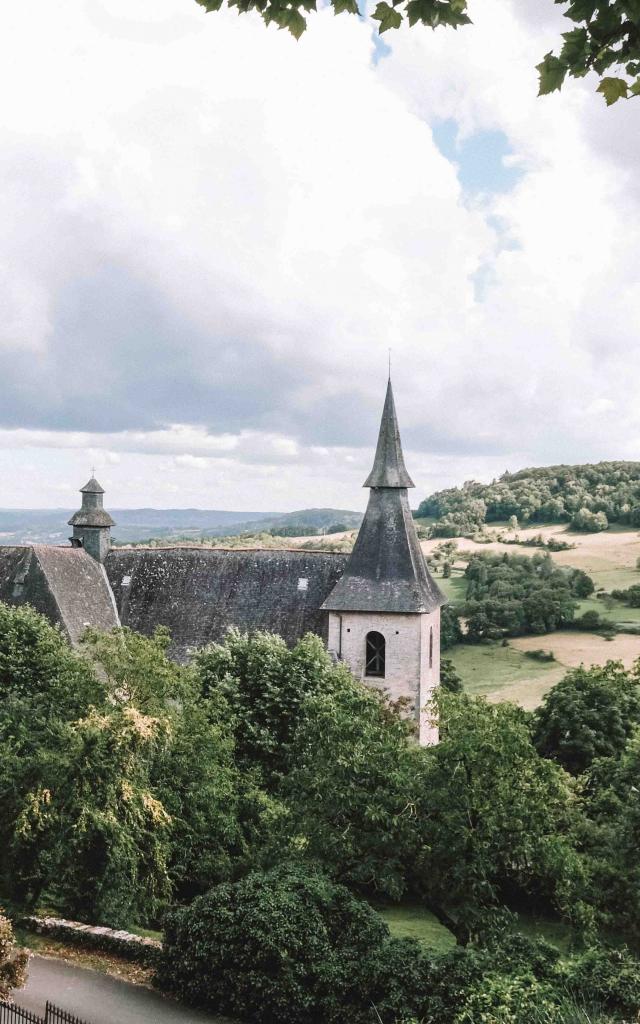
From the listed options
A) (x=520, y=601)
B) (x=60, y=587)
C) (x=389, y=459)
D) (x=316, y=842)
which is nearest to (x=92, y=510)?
(x=60, y=587)

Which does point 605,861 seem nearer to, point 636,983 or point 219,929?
point 636,983

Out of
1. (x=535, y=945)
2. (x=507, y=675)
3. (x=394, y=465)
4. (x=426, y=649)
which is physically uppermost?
(x=394, y=465)

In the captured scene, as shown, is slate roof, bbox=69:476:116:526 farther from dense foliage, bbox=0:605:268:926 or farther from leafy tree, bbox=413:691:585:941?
leafy tree, bbox=413:691:585:941

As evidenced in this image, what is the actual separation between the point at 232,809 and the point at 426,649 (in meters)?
14.1

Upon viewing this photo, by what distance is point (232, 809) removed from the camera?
24609 mm

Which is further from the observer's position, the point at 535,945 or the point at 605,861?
the point at 605,861

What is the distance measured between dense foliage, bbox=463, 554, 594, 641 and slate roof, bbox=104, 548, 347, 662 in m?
41.9

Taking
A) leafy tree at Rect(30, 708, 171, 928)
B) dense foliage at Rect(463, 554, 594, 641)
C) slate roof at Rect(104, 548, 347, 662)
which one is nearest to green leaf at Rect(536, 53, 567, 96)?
leafy tree at Rect(30, 708, 171, 928)

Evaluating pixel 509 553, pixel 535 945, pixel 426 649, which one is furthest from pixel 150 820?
pixel 509 553

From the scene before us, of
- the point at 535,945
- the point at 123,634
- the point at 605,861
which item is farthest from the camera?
the point at 123,634

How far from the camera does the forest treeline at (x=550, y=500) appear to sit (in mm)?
110500

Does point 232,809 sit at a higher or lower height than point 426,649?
lower

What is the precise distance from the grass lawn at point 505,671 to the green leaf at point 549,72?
185 ft

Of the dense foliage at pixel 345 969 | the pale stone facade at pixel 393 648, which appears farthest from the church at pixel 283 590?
the dense foliage at pixel 345 969
